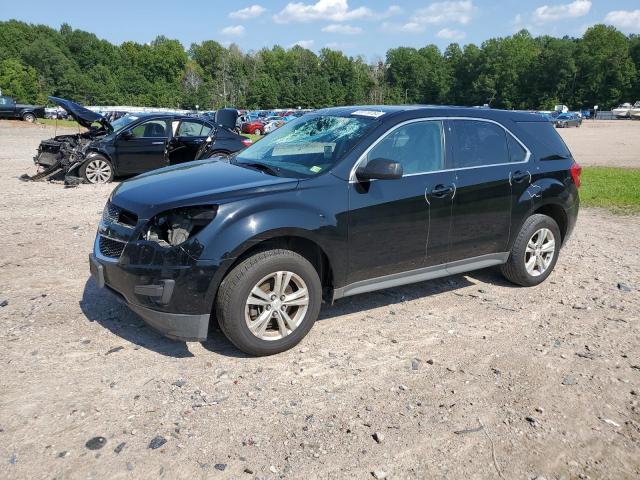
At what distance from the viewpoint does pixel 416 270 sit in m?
4.80

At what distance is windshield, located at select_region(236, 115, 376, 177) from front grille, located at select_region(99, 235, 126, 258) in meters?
1.36

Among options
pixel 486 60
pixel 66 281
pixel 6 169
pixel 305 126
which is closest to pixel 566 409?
pixel 305 126

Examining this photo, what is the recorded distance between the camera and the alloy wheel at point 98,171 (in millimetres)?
12055

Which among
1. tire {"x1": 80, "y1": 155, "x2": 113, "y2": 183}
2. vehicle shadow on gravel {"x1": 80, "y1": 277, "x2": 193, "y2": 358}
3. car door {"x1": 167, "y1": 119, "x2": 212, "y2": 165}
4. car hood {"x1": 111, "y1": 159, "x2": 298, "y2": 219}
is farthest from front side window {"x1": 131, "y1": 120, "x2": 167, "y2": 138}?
car hood {"x1": 111, "y1": 159, "x2": 298, "y2": 219}

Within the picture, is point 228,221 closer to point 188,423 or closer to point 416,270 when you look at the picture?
point 188,423

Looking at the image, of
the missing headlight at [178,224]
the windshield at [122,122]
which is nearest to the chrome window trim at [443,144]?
the missing headlight at [178,224]

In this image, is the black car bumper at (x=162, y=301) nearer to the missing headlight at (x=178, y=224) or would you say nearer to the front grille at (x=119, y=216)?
the missing headlight at (x=178, y=224)

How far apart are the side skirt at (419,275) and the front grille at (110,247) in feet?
5.48

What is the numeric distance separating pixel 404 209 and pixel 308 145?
3.36ft

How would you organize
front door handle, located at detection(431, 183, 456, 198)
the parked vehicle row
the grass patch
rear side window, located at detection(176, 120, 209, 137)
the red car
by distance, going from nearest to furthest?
front door handle, located at detection(431, 183, 456, 198) < the grass patch < rear side window, located at detection(176, 120, 209, 137) < the parked vehicle row < the red car

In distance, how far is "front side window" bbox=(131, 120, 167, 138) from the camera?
12422 millimetres

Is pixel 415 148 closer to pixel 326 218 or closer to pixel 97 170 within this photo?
pixel 326 218

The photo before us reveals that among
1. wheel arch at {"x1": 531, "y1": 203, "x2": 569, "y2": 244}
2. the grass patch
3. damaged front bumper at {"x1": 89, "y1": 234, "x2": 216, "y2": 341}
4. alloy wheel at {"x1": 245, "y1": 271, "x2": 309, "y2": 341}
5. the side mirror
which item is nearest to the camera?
damaged front bumper at {"x1": 89, "y1": 234, "x2": 216, "y2": 341}

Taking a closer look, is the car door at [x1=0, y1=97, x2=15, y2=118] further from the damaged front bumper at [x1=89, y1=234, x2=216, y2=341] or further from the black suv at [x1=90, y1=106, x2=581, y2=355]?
→ the damaged front bumper at [x1=89, y1=234, x2=216, y2=341]
